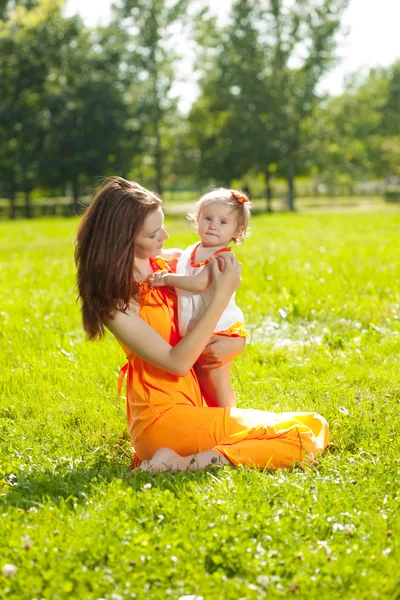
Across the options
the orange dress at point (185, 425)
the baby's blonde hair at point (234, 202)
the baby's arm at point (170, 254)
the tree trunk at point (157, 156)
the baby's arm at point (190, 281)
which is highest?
the tree trunk at point (157, 156)

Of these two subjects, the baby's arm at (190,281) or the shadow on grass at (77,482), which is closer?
the shadow on grass at (77,482)

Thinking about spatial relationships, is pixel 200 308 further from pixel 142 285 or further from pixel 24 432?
pixel 24 432

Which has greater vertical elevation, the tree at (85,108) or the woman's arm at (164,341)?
the tree at (85,108)

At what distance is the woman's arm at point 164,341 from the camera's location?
12.8ft

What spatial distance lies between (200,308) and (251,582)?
161 centimetres

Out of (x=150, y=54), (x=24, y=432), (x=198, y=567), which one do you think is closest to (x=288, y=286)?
(x=24, y=432)

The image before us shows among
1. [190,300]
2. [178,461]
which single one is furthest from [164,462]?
[190,300]

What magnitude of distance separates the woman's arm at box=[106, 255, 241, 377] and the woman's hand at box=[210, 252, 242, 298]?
12mm

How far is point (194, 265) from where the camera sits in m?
→ 4.26

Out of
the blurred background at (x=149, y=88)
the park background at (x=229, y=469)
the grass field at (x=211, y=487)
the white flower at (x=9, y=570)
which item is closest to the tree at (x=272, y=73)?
the blurred background at (x=149, y=88)

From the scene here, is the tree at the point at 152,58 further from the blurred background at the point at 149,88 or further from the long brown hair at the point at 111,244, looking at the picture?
the long brown hair at the point at 111,244

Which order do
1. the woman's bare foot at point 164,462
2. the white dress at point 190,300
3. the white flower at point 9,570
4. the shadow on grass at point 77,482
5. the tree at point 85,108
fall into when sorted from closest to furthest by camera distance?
the white flower at point 9,570, the shadow on grass at point 77,482, the woman's bare foot at point 164,462, the white dress at point 190,300, the tree at point 85,108

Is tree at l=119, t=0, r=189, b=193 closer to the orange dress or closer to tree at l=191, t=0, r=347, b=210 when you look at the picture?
tree at l=191, t=0, r=347, b=210

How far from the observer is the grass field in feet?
9.64
